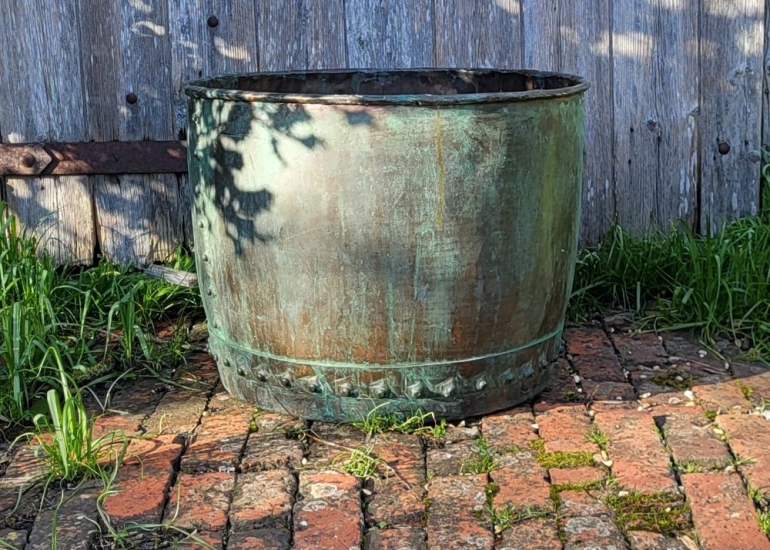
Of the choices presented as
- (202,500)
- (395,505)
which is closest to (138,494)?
(202,500)

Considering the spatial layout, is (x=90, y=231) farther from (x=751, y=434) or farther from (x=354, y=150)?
(x=751, y=434)

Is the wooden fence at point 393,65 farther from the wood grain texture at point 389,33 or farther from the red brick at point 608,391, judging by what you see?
the red brick at point 608,391

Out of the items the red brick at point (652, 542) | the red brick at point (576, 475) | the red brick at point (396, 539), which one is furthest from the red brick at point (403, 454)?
Answer: the red brick at point (652, 542)

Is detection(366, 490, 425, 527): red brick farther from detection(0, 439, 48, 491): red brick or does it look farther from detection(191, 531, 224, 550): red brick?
detection(0, 439, 48, 491): red brick

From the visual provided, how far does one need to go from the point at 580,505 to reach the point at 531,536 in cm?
20

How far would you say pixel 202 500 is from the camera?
2.82m

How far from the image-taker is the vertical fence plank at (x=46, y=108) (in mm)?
4109

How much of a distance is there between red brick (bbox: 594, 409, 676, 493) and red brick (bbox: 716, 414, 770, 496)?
199 millimetres

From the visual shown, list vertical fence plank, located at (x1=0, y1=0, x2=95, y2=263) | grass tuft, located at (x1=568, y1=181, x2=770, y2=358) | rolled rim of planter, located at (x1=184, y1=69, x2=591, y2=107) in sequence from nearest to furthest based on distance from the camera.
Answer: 1. rolled rim of planter, located at (x1=184, y1=69, x2=591, y2=107)
2. grass tuft, located at (x1=568, y1=181, x2=770, y2=358)
3. vertical fence plank, located at (x1=0, y1=0, x2=95, y2=263)

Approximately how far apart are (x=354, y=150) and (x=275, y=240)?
0.35 m

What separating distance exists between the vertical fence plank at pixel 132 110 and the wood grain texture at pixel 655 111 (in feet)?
5.67

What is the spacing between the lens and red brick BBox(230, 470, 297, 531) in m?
2.72

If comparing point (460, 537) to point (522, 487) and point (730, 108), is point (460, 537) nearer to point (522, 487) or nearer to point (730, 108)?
point (522, 487)

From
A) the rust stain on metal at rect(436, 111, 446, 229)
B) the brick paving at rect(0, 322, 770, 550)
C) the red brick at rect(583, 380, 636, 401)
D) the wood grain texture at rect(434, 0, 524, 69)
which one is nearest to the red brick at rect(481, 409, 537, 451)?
the brick paving at rect(0, 322, 770, 550)
